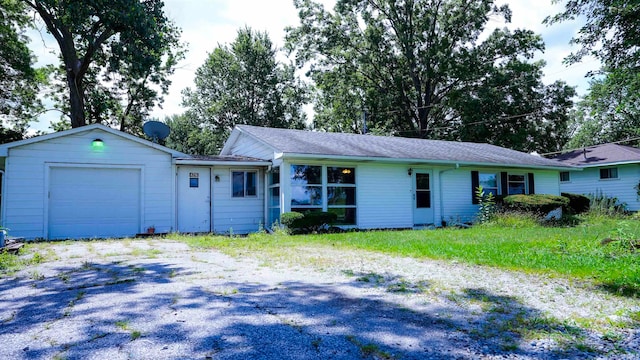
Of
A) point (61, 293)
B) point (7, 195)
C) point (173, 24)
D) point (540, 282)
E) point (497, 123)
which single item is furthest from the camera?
point (497, 123)

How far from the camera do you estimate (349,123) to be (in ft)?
103

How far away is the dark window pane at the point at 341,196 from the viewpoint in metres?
12.5

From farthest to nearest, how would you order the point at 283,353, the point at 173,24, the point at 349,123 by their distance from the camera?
the point at 349,123, the point at 173,24, the point at 283,353

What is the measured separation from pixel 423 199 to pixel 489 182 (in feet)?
11.3

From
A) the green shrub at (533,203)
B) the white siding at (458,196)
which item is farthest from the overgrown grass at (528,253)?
the green shrub at (533,203)

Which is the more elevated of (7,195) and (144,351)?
(7,195)

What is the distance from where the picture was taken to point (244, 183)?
41.9ft

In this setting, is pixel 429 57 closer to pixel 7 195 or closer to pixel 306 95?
pixel 306 95

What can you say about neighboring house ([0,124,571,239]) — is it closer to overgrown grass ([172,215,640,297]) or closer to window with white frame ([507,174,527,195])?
window with white frame ([507,174,527,195])

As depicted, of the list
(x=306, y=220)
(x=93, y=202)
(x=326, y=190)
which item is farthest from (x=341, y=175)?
(x=93, y=202)

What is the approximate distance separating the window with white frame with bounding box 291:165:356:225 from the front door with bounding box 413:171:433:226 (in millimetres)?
2631

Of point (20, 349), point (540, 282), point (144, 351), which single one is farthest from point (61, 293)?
point (540, 282)

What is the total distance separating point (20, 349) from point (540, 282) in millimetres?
5099

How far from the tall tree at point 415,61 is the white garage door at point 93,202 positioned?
21.1 metres
